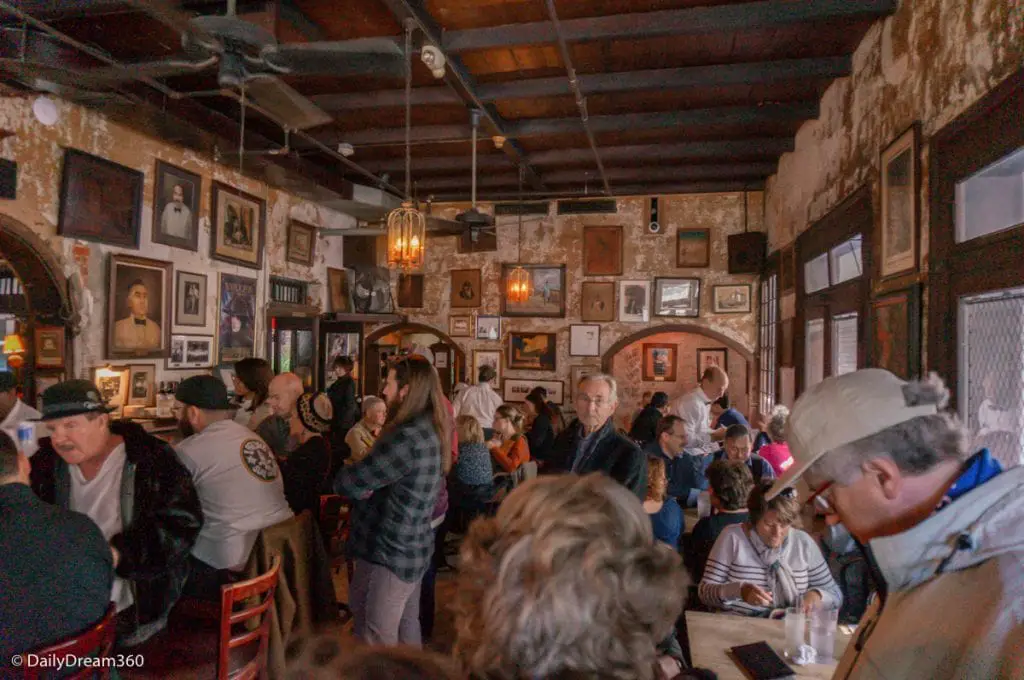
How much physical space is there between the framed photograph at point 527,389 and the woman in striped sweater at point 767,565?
7070 millimetres

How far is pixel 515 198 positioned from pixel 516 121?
348 cm

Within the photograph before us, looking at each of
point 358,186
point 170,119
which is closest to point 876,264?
point 170,119

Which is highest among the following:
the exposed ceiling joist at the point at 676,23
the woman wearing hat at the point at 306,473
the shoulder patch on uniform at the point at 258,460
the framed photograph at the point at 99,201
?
the exposed ceiling joist at the point at 676,23

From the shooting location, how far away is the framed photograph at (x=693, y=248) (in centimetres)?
958

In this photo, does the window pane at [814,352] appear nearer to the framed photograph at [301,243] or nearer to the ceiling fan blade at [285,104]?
the ceiling fan blade at [285,104]

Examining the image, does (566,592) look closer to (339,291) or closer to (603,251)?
(603,251)

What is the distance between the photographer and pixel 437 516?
3859mm

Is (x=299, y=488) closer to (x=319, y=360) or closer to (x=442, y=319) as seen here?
(x=319, y=360)

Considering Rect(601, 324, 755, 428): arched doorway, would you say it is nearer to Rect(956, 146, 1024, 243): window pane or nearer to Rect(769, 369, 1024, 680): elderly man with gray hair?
Rect(956, 146, 1024, 243): window pane

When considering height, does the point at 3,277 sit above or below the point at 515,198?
below

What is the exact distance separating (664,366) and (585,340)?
6.46ft

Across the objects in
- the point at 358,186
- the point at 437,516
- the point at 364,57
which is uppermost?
the point at 358,186

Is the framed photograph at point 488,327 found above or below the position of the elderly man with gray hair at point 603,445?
above

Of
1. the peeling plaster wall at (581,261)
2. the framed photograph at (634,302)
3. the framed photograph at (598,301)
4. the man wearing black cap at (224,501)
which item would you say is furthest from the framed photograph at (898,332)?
the framed photograph at (598,301)
